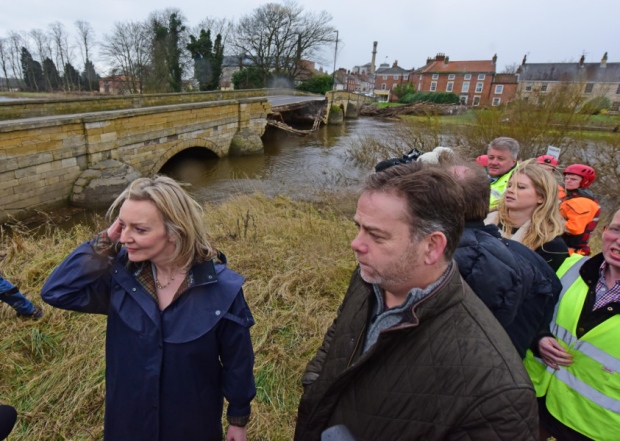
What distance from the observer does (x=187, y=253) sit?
152 cm

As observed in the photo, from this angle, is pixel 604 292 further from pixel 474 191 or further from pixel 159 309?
pixel 159 309

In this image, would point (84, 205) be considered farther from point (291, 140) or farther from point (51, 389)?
point (291, 140)

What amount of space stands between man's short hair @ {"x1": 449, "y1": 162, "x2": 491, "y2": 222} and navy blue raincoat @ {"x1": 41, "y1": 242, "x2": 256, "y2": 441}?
42.2 inches

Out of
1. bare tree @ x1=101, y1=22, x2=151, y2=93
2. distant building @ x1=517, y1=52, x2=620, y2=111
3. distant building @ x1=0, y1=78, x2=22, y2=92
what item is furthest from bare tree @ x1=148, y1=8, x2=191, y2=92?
distant building @ x1=517, y1=52, x2=620, y2=111

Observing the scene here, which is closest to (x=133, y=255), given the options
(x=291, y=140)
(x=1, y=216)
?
(x=1, y=216)

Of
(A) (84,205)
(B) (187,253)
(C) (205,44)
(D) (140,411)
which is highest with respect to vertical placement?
(C) (205,44)

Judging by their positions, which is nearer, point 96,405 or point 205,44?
point 96,405

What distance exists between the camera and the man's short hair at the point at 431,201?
3.53 feet

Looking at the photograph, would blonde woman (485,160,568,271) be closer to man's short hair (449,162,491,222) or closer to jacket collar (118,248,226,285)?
man's short hair (449,162,491,222)

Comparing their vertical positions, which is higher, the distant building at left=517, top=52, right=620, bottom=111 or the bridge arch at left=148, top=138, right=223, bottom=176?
the distant building at left=517, top=52, right=620, bottom=111

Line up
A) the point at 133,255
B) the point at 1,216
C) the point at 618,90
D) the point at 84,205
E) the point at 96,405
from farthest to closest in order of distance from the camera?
1. the point at 618,90
2. the point at 84,205
3. the point at 1,216
4. the point at 96,405
5. the point at 133,255

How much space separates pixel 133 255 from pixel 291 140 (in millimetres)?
22521

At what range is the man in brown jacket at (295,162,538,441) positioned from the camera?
950mm

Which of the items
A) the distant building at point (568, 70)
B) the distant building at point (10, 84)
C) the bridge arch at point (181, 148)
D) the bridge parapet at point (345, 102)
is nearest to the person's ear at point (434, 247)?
the bridge arch at point (181, 148)
